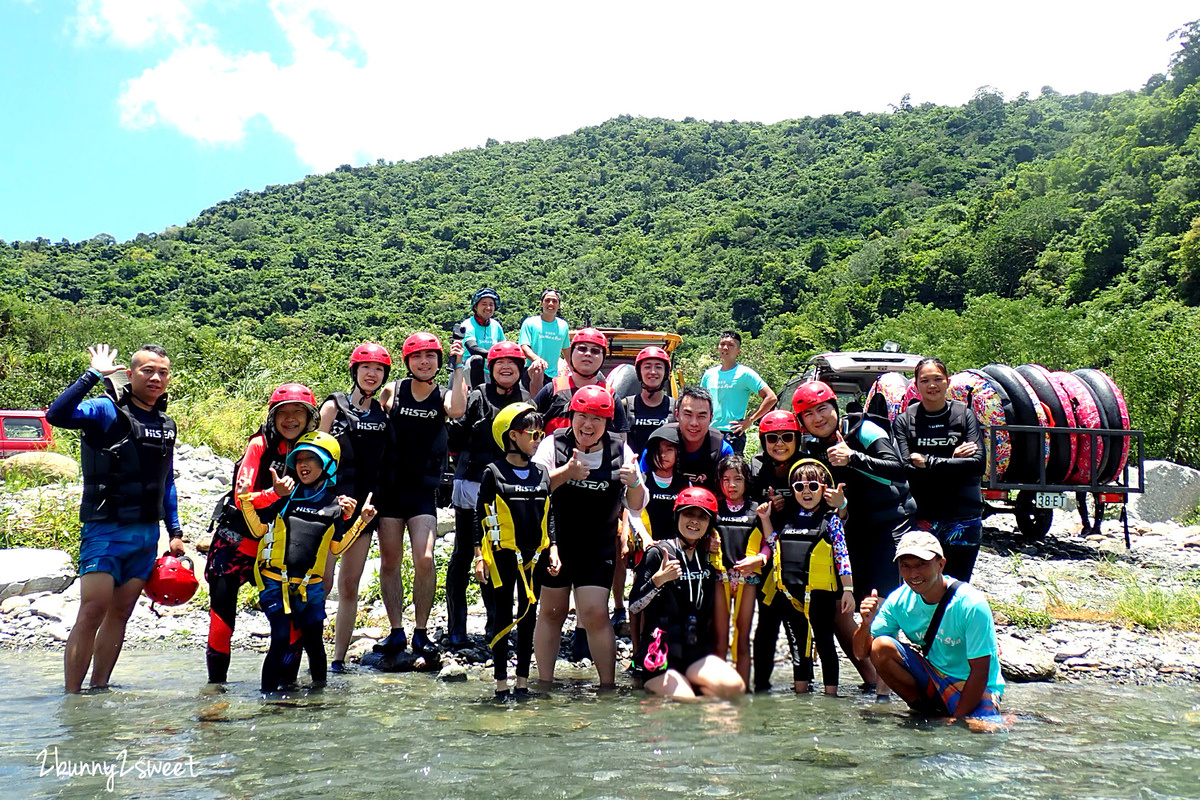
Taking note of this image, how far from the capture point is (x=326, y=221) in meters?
91.2

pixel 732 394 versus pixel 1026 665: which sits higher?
pixel 732 394

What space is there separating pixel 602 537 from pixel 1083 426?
7102 mm

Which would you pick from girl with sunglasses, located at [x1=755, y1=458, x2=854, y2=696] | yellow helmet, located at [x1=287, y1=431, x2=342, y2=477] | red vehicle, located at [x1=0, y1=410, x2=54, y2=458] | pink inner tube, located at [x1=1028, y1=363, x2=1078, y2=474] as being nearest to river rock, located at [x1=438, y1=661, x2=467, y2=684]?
yellow helmet, located at [x1=287, y1=431, x2=342, y2=477]

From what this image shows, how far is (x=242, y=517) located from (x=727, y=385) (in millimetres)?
4207

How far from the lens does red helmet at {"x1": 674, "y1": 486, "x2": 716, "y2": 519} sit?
18.4 ft

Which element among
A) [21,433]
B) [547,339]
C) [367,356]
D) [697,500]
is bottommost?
[21,433]

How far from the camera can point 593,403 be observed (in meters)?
5.64

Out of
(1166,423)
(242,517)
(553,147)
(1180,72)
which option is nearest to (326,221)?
(553,147)

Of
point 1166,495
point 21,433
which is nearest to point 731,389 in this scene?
point 1166,495

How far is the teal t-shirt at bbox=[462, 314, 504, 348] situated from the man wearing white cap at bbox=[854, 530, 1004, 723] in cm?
428

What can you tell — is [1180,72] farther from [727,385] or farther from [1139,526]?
[727,385]

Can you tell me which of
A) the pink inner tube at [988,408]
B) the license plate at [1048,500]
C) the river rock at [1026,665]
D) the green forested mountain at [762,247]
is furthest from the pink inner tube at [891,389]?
the green forested mountain at [762,247]

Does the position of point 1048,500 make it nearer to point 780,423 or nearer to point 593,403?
point 780,423

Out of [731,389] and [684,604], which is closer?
[684,604]
